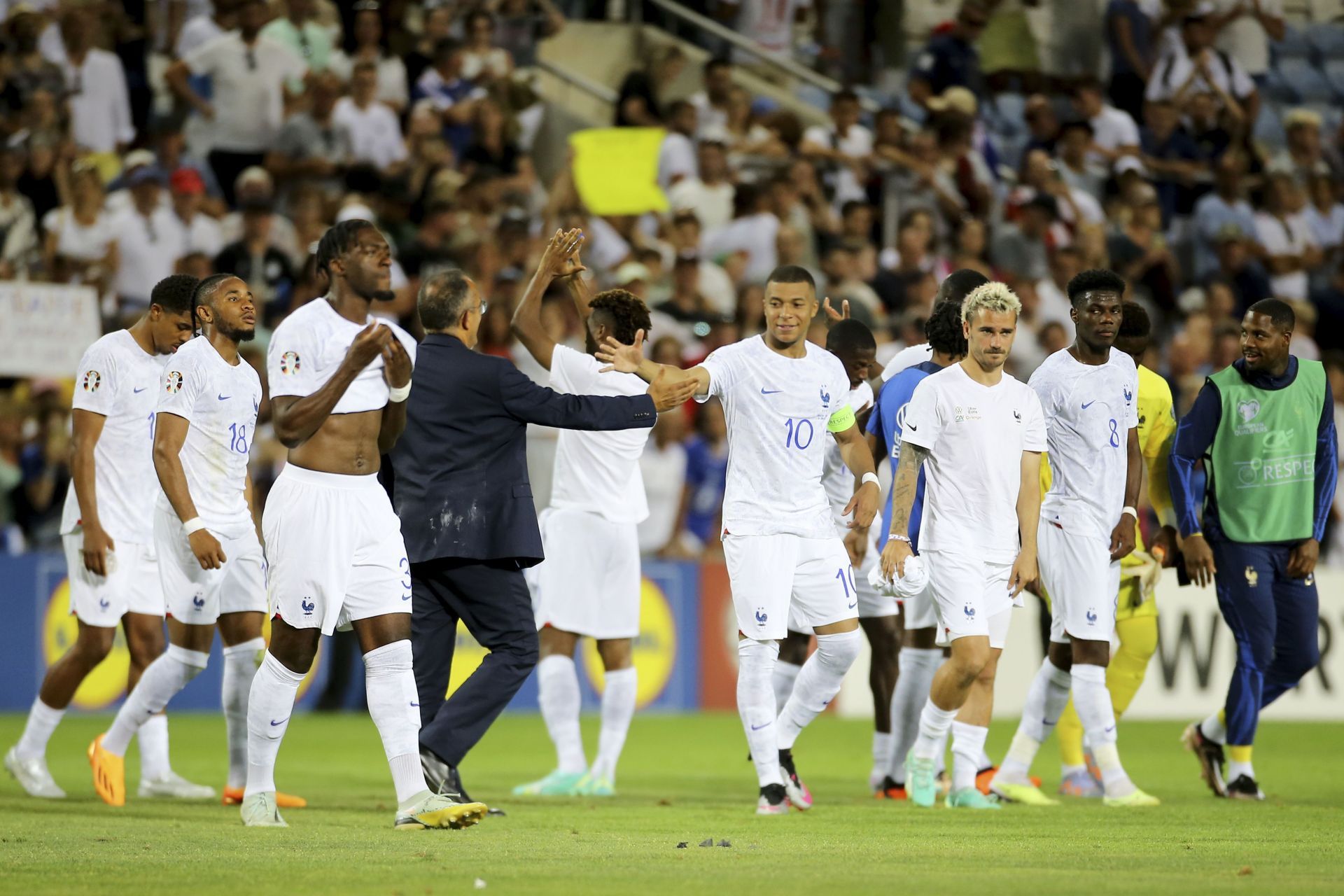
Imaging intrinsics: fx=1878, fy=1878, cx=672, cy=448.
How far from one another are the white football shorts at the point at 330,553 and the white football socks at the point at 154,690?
1.78 m

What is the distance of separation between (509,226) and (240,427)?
9.26 m

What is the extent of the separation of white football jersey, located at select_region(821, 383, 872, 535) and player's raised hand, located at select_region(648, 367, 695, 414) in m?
2.22

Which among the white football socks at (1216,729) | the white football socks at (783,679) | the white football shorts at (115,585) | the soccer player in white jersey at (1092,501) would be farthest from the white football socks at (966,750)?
the white football shorts at (115,585)

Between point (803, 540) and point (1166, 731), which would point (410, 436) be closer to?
point (803, 540)

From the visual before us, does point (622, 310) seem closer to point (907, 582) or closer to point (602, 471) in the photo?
point (602, 471)

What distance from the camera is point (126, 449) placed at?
11.0 metres

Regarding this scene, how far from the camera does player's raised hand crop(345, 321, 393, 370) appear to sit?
8117 mm

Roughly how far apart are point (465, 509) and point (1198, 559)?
425cm

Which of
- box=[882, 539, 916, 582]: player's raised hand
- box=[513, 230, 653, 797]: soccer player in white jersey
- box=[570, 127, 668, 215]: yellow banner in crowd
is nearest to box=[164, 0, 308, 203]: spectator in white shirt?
box=[570, 127, 668, 215]: yellow banner in crowd

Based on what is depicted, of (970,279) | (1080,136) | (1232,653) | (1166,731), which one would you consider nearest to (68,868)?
(970,279)

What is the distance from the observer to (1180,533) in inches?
428

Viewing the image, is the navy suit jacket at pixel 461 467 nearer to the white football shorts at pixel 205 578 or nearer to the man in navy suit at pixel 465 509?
the man in navy suit at pixel 465 509

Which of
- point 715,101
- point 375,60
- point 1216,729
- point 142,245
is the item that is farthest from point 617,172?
point 1216,729

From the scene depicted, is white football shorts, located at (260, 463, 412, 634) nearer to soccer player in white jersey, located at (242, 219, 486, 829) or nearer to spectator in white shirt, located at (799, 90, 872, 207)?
soccer player in white jersey, located at (242, 219, 486, 829)
